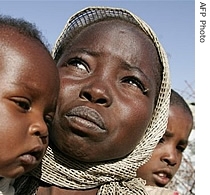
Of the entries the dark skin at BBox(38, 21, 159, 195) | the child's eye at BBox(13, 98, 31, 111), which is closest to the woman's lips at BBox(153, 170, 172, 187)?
the dark skin at BBox(38, 21, 159, 195)

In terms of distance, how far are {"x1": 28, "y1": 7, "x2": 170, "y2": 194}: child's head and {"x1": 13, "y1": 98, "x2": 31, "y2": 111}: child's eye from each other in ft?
0.46

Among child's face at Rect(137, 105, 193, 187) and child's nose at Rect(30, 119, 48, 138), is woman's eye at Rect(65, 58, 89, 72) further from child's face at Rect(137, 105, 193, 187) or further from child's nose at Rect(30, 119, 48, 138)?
child's face at Rect(137, 105, 193, 187)

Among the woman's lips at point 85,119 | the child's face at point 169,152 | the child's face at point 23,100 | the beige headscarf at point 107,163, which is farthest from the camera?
the child's face at point 169,152

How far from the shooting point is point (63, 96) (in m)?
1.59

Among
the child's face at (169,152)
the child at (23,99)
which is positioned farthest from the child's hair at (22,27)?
the child's face at (169,152)

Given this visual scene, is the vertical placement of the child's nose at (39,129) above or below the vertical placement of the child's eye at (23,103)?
below

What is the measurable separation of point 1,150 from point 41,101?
175mm

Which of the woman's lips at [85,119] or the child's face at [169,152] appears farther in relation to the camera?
the child's face at [169,152]

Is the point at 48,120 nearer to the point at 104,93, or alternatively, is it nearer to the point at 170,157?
the point at 104,93

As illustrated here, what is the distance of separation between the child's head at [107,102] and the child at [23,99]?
0.27 feet

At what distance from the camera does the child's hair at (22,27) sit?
155cm

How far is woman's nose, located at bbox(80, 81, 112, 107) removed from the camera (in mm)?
1556

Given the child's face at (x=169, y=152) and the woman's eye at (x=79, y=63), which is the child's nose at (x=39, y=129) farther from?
the child's face at (x=169, y=152)
